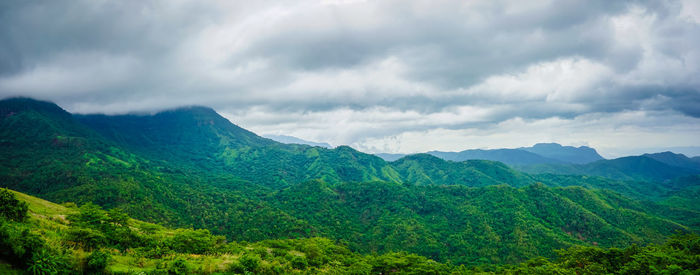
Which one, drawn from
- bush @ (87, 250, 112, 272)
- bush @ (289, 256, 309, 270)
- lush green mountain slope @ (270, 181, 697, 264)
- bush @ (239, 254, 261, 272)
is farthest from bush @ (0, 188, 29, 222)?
lush green mountain slope @ (270, 181, 697, 264)

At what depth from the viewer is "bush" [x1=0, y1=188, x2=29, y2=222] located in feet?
81.5

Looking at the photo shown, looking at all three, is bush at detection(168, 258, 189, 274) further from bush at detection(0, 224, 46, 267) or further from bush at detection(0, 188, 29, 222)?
bush at detection(0, 188, 29, 222)

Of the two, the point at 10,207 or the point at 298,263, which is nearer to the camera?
the point at 10,207

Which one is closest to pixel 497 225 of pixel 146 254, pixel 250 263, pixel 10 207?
pixel 250 263

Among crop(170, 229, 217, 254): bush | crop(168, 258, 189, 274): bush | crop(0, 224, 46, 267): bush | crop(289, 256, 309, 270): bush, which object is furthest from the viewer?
crop(289, 256, 309, 270): bush

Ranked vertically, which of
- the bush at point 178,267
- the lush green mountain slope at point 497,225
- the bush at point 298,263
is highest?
the bush at point 178,267

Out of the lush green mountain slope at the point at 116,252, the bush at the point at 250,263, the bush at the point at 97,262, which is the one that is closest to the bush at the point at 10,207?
the lush green mountain slope at the point at 116,252

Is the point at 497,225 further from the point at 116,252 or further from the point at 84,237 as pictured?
the point at 84,237

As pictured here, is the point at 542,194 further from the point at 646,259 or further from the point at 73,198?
the point at 73,198

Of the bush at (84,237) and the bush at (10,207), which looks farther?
the bush at (84,237)

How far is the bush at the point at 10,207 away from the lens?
978 inches

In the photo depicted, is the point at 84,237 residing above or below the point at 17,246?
below

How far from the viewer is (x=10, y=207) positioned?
25547 millimetres

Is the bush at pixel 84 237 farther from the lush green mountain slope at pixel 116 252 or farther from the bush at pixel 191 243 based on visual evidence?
the bush at pixel 191 243
